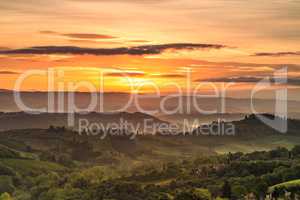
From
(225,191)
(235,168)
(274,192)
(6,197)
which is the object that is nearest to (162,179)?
(235,168)

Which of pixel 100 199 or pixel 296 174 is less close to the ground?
pixel 296 174

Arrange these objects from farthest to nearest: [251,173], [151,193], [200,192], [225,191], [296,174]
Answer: [251,173] → [151,193] → [296,174] → [200,192] → [225,191]

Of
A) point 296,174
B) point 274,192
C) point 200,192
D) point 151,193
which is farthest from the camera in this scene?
point 151,193

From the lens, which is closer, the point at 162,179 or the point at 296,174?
the point at 296,174

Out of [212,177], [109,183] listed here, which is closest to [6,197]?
[109,183]

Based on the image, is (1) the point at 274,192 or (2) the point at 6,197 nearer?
(1) the point at 274,192

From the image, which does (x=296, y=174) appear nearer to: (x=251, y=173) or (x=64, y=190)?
(x=251, y=173)

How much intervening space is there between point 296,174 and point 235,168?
3783 cm

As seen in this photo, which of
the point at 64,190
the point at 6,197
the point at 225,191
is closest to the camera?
the point at 225,191

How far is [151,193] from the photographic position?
520 ft

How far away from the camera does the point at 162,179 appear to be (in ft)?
→ 636

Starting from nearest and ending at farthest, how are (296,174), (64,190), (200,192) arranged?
(200,192) < (296,174) < (64,190)

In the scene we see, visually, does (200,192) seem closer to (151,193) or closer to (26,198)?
(151,193)

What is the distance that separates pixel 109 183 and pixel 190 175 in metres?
25.5
